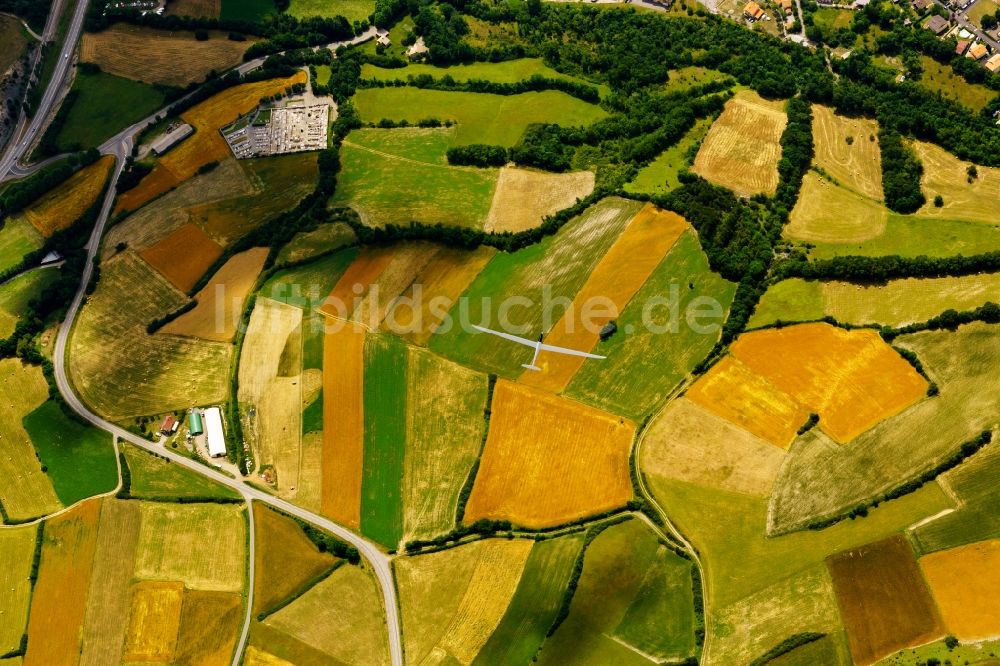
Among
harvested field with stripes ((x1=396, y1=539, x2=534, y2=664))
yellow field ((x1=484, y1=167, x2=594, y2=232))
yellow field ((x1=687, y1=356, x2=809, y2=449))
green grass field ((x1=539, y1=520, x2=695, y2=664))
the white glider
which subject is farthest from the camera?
yellow field ((x1=484, y1=167, x2=594, y2=232))

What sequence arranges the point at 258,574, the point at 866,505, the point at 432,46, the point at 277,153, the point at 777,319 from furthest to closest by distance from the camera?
1. the point at 432,46
2. the point at 277,153
3. the point at 777,319
4. the point at 258,574
5. the point at 866,505

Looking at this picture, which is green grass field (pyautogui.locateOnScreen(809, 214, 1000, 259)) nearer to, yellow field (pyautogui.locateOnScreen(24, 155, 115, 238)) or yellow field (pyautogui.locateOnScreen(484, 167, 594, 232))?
yellow field (pyautogui.locateOnScreen(484, 167, 594, 232))

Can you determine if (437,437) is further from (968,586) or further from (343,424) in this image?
(968,586)

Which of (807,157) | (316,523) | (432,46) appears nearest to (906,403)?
(807,157)

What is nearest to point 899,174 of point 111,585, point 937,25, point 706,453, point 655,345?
point 937,25

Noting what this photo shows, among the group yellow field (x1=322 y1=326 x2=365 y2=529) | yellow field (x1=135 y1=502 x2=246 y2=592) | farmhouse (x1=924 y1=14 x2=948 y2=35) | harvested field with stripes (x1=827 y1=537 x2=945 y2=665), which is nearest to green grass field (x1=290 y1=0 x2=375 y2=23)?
yellow field (x1=322 y1=326 x2=365 y2=529)

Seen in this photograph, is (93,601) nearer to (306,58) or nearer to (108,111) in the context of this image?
(108,111)

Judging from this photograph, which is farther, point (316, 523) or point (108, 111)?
point (108, 111)
